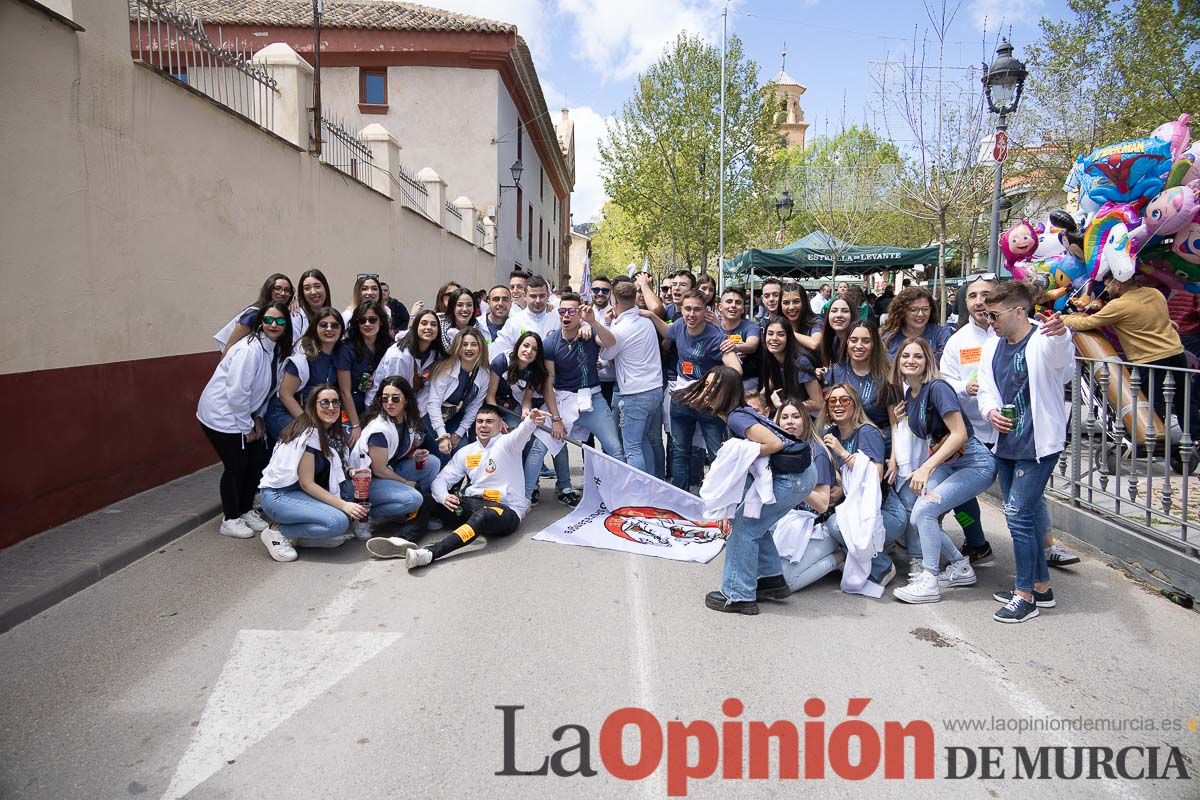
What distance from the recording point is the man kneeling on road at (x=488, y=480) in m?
5.79

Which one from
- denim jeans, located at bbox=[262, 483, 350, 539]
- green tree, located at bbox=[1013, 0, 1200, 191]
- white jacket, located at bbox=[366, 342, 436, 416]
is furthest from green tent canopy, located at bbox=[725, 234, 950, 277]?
denim jeans, located at bbox=[262, 483, 350, 539]

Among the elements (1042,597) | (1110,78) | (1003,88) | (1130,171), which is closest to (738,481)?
(1042,597)

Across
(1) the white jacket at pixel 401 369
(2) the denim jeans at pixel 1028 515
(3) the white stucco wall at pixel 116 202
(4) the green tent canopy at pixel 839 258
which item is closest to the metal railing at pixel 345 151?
(3) the white stucco wall at pixel 116 202

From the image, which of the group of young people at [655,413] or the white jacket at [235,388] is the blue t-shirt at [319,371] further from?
the white jacket at [235,388]

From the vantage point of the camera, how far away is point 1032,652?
3957 millimetres

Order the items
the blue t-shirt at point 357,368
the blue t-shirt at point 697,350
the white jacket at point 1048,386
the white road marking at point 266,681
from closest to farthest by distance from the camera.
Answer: the white road marking at point 266,681 < the white jacket at point 1048,386 < the blue t-shirt at point 357,368 < the blue t-shirt at point 697,350

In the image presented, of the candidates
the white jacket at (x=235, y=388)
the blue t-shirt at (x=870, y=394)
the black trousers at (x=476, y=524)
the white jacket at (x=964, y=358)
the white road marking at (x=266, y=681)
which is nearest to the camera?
the white road marking at (x=266, y=681)

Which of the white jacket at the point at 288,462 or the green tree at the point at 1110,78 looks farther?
the green tree at the point at 1110,78

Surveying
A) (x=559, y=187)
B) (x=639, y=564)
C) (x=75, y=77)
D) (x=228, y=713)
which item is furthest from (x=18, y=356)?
(x=559, y=187)

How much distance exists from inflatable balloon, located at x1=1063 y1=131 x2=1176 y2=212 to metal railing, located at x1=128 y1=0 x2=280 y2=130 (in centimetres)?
858

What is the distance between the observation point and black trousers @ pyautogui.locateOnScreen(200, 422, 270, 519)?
584cm

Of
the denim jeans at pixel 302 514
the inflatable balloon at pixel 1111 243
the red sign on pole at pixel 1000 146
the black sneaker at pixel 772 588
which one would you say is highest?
the red sign on pole at pixel 1000 146

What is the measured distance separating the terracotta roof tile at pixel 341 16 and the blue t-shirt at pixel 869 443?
20.3 meters

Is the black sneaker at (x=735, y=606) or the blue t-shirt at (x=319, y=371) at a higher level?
the blue t-shirt at (x=319, y=371)
